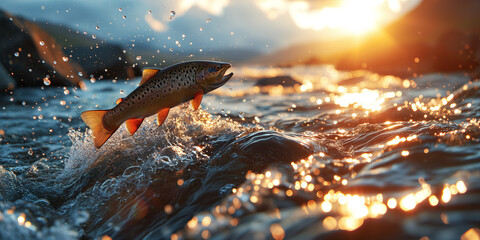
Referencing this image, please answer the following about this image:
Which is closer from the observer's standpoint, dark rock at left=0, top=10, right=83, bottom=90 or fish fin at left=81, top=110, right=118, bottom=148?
fish fin at left=81, top=110, right=118, bottom=148

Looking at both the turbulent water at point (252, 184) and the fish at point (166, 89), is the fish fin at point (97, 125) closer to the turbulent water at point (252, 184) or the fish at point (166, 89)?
the fish at point (166, 89)

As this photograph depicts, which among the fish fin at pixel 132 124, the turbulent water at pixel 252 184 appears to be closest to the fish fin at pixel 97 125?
the fish fin at pixel 132 124

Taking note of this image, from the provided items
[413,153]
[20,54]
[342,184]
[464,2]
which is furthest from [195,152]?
[464,2]

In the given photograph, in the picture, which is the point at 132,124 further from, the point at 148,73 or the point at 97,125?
the point at 148,73

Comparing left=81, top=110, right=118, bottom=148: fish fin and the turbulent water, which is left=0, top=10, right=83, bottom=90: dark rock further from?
left=81, top=110, right=118, bottom=148: fish fin

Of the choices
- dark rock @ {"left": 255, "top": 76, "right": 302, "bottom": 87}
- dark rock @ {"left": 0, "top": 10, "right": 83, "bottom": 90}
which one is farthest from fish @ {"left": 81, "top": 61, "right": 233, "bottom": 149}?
dark rock @ {"left": 0, "top": 10, "right": 83, "bottom": 90}

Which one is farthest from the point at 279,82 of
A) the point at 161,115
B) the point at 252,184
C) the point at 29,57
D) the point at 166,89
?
the point at 29,57
